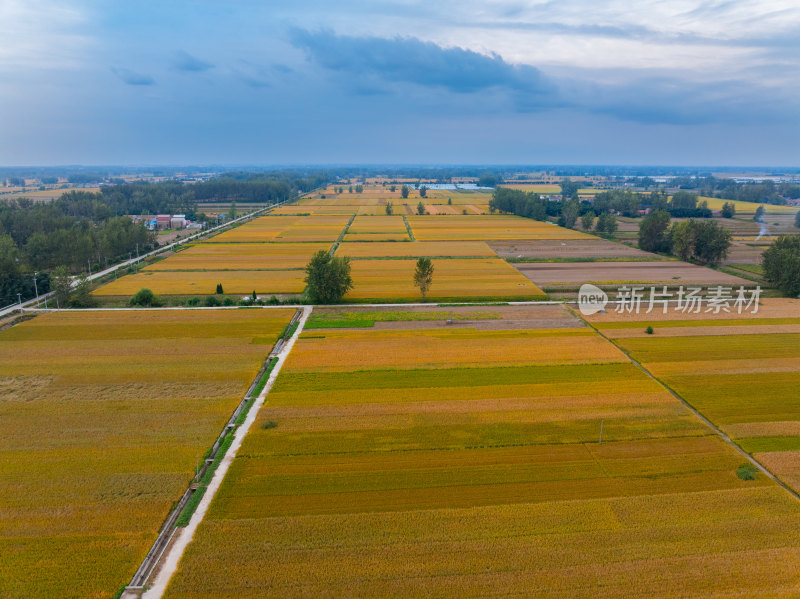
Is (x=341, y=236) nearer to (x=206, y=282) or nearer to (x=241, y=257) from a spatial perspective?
(x=241, y=257)

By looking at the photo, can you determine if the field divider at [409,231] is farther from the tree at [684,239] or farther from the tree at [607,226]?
the tree at [684,239]

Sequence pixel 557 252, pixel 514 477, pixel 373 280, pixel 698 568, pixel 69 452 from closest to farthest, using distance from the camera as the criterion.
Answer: pixel 698 568, pixel 514 477, pixel 69 452, pixel 373 280, pixel 557 252

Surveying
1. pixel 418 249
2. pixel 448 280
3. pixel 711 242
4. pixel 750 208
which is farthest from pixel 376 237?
pixel 750 208

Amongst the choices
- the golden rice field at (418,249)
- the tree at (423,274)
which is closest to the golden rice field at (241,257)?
the golden rice field at (418,249)

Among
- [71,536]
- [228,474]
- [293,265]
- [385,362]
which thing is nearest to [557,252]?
[293,265]

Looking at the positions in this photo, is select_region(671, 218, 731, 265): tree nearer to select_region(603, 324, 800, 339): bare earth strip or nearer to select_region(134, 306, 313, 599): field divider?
select_region(603, 324, 800, 339): bare earth strip

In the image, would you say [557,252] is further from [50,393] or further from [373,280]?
[50,393]
